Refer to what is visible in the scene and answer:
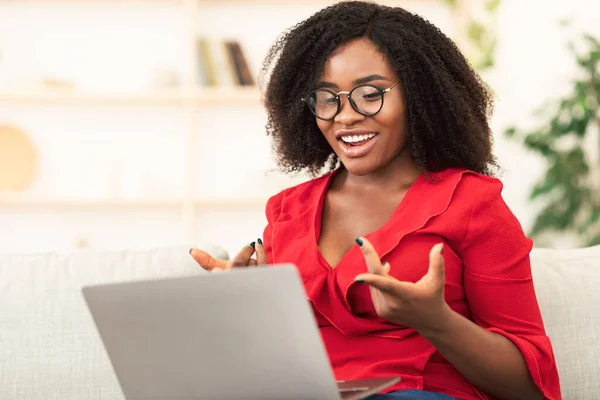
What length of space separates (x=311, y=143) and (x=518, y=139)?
5.82 ft

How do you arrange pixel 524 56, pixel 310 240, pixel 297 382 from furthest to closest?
pixel 524 56
pixel 310 240
pixel 297 382

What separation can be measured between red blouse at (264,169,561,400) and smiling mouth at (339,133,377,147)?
0.13 metres

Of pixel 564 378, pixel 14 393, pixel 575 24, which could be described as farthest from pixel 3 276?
pixel 575 24

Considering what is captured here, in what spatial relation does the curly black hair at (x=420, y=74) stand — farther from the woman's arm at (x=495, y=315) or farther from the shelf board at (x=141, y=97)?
the shelf board at (x=141, y=97)

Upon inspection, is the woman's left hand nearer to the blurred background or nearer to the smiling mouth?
the smiling mouth

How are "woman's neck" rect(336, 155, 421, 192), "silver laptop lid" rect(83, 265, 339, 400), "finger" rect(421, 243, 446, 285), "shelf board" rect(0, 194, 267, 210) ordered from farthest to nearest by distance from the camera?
1. "shelf board" rect(0, 194, 267, 210)
2. "woman's neck" rect(336, 155, 421, 192)
3. "finger" rect(421, 243, 446, 285)
4. "silver laptop lid" rect(83, 265, 339, 400)

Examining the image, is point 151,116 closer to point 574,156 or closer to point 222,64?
point 222,64

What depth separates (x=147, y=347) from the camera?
109cm

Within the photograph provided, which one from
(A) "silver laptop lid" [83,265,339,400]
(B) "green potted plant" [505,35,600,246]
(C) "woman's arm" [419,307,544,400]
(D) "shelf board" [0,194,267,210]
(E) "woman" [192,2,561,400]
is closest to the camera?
(A) "silver laptop lid" [83,265,339,400]

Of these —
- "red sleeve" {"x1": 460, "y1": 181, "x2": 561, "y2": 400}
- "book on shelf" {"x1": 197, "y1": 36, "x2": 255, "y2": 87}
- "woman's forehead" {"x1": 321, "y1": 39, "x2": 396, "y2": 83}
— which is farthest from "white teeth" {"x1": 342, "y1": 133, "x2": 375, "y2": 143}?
"book on shelf" {"x1": 197, "y1": 36, "x2": 255, "y2": 87}

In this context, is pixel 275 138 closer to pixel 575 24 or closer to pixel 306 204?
pixel 306 204

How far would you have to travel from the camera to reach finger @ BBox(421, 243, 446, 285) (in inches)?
42.7

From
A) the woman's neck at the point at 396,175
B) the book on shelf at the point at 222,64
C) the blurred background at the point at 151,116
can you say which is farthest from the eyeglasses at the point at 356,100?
the book on shelf at the point at 222,64

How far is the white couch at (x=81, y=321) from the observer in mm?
1621
